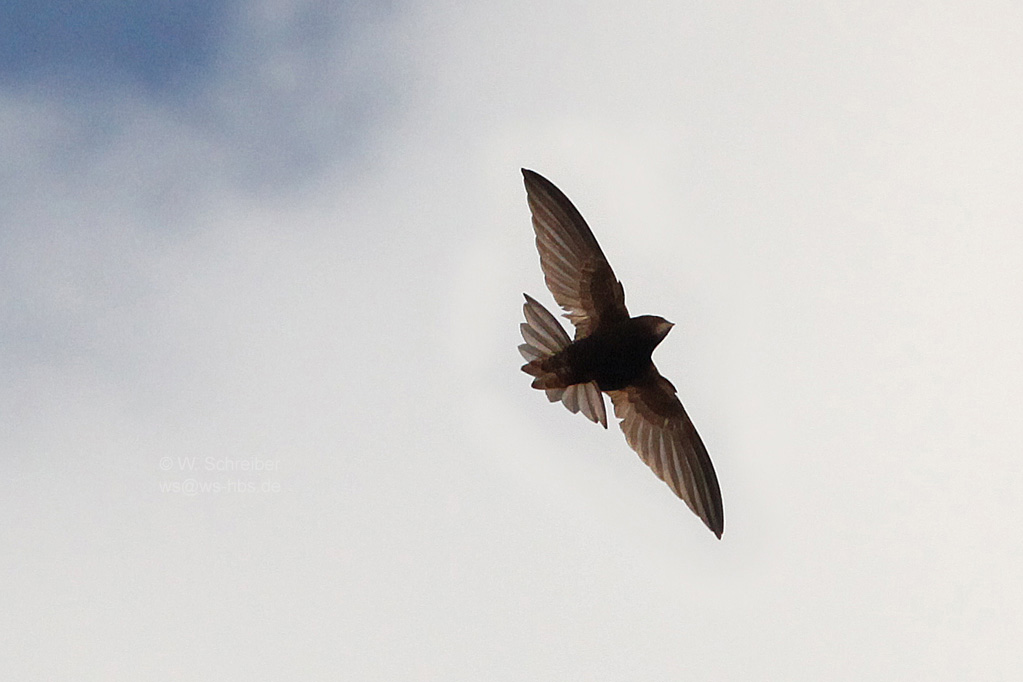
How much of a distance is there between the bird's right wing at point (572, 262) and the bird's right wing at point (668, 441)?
58 cm

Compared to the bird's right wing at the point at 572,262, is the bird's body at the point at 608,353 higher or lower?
lower

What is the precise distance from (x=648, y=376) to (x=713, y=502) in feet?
3.25

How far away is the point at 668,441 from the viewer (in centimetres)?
898

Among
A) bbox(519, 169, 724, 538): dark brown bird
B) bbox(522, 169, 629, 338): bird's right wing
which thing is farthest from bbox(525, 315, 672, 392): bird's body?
bbox(522, 169, 629, 338): bird's right wing

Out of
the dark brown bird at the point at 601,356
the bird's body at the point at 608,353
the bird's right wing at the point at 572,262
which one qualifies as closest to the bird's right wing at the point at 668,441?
the dark brown bird at the point at 601,356

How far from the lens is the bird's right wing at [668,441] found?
8.74 metres

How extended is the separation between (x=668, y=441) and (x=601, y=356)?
0.89 meters

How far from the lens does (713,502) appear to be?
871 cm

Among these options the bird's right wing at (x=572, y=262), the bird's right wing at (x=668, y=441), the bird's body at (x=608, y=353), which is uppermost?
the bird's right wing at (x=572, y=262)

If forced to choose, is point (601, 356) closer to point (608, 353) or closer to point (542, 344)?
point (608, 353)

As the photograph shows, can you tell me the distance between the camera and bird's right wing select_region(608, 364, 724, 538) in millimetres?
8742

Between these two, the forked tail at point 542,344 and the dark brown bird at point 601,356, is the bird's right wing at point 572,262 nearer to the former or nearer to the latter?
the dark brown bird at point 601,356

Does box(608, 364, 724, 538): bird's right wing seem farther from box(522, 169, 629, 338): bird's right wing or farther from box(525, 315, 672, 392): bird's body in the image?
box(522, 169, 629, 338): bird's right wing

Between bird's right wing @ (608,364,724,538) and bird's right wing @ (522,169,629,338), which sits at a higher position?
bird's right wing @ (522,169,629,338)
